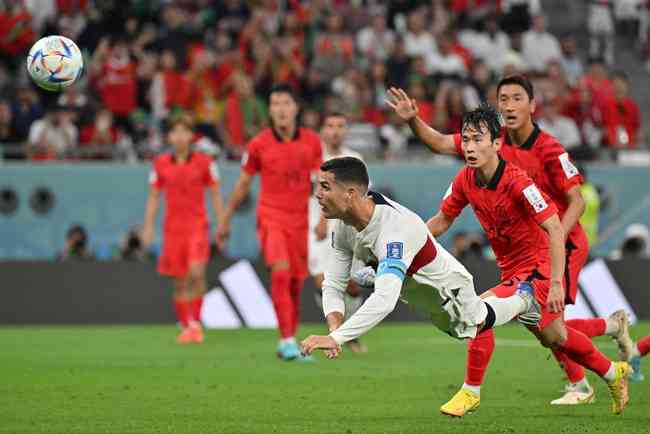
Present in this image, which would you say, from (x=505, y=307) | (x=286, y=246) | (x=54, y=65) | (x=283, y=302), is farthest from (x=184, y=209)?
(x=505, y=307)

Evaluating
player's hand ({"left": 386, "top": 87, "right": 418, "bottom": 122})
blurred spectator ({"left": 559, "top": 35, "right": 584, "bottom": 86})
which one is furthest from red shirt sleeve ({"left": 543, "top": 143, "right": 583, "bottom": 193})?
blurred spectator ({"left": 559, "top": 35, "right": 584, "bottom": 86})

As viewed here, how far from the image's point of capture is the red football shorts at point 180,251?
15609 mm

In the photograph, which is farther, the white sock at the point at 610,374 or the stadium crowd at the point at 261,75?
the stadium crowd at the point at 261,75

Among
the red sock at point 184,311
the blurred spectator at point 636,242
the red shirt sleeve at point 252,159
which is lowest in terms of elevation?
the blurred spectator at point 636,242

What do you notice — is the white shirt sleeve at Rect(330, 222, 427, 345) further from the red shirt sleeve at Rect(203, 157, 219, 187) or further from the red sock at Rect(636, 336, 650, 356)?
the red shirt sleeve at Rect(203, 157, 219, 187)

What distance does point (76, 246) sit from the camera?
19.3 meters

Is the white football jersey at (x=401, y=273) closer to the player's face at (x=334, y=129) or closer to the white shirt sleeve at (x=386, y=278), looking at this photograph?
the white shirt sleeve at (x=386, y=278)

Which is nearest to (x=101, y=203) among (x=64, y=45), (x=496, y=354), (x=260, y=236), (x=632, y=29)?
(x=260, y=236)

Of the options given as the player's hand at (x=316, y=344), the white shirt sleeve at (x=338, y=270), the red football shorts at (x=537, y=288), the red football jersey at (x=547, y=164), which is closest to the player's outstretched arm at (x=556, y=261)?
→ the red football shorts at (x=537, y=288)

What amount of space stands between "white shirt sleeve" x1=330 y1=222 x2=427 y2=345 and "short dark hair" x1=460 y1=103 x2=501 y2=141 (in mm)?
1148

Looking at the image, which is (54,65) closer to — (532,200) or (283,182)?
(532,200)

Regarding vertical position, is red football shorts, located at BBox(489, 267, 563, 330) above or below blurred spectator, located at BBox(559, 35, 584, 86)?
below

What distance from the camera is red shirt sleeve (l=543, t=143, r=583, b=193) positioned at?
985 centimetres

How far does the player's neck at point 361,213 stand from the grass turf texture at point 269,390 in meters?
1.30
